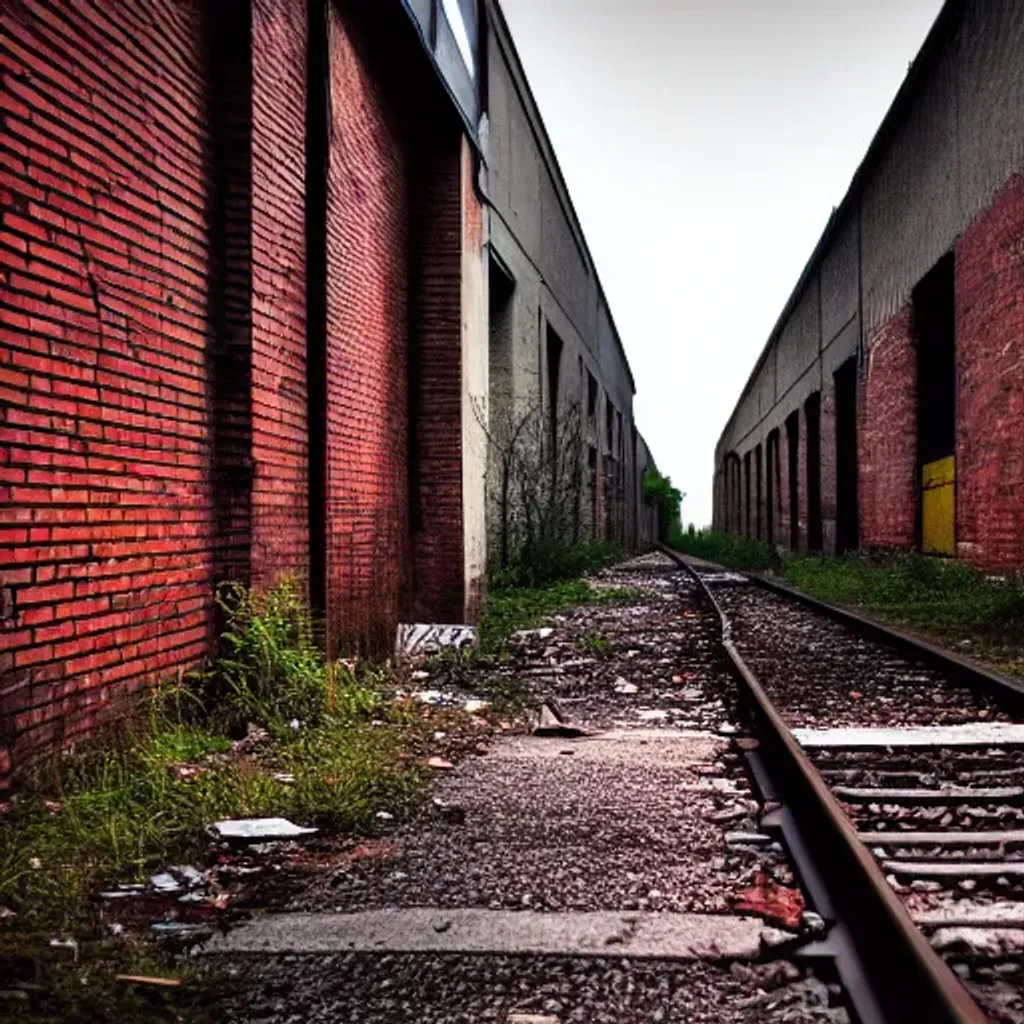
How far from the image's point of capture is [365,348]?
7047 mm

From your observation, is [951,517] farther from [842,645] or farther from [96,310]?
[96,310]

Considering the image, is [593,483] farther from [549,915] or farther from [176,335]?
[549,915]

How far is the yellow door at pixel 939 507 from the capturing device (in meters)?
12.1

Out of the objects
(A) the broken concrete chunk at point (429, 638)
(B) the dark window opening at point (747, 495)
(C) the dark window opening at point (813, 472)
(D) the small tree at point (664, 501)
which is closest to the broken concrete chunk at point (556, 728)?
(A) the broken concrete chunk at point (429, 638)

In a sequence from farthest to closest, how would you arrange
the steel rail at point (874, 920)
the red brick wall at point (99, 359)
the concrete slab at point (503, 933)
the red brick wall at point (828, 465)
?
the red brick wall at point (828, 465)
the red brick wall at point (99, 359)
the concrete slab at point (503, 933)
the steel rail at point (874, 920)

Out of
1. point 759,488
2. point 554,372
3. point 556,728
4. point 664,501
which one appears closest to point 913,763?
point 556,728

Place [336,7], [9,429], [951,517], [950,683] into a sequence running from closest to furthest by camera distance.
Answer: [9,429]
[950,683]
[336,7]
[951,517]

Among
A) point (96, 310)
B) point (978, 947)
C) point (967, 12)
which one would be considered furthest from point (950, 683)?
point (967, 12)

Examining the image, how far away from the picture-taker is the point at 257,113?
508 cm

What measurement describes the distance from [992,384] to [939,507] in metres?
2.97

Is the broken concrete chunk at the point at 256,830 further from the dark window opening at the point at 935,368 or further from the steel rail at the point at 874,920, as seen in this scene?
the dark window opening at the point at 935,368

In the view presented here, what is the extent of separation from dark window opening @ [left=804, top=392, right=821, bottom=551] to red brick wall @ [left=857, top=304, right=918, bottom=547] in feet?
17.7

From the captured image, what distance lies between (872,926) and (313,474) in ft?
14.6

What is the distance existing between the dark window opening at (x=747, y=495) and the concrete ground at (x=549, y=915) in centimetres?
3451
